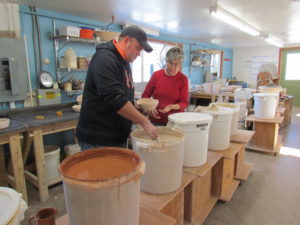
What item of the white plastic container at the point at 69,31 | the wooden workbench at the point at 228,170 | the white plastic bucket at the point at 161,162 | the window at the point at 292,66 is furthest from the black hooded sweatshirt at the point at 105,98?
the window at the point at 292,66

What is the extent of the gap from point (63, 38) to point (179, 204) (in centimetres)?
284

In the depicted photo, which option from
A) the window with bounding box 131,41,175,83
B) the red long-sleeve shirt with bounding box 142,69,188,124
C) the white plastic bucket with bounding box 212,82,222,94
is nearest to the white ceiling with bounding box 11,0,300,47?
the window with bounding box 131,41,175,83

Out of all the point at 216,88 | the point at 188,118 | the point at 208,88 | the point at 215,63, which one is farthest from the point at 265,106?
the point at 215,63

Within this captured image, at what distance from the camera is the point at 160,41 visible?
5.34m

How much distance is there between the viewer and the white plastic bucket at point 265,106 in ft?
12.2

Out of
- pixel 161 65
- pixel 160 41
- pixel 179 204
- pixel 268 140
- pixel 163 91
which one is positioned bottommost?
pixel 268 140

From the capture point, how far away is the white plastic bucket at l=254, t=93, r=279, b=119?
372 centimetres

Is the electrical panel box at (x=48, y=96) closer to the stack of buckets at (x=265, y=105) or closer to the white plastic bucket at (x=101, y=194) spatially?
the white plastic bucket at (x=101, y=194)

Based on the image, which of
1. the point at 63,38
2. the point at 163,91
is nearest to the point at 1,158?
the point at 63,38

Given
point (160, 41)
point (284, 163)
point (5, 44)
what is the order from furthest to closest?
point (160, 41) < point (284, 163) < point (5, 44)

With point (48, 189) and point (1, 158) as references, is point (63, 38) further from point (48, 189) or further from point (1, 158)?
point (48, 189)

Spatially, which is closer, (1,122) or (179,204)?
(179,204)

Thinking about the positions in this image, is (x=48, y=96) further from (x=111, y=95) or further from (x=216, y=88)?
(x=216, y=88)

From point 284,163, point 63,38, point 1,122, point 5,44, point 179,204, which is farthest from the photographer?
point 284,163
